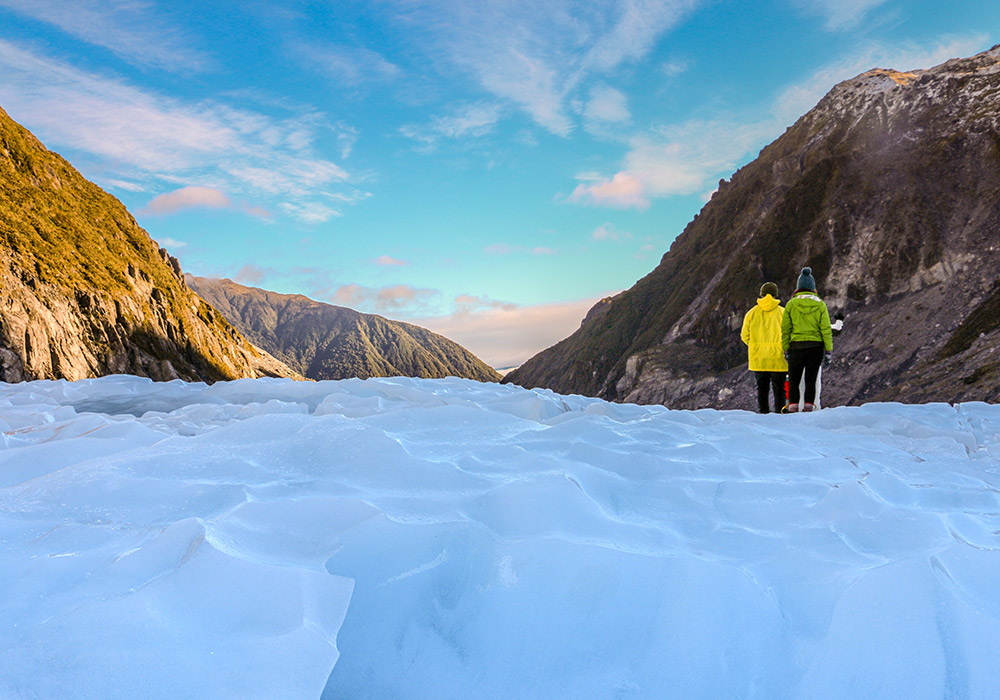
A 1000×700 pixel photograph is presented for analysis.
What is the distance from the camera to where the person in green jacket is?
945cm

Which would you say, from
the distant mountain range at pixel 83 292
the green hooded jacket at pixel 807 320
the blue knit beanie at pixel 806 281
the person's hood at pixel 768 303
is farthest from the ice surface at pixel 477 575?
the distant mountain range at pixel 83 292

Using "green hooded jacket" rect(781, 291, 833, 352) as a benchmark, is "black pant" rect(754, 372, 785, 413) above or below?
below

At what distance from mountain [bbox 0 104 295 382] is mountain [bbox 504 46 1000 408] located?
129ft

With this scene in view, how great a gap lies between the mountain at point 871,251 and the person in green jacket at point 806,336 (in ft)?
34.7

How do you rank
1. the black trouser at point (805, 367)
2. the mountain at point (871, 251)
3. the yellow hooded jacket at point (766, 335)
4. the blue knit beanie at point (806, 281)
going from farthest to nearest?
the mountain at point (871, 251)
the yellow hooded jacket at point (766, 335)
the blue knit beanie at point (806, 281)
the black trouser at point (805, 367)

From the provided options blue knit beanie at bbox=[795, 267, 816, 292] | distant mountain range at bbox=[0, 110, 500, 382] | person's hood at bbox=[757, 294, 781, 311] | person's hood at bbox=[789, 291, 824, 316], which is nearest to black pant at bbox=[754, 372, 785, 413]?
person's hood at bbox=[757, 294, 781, 311]

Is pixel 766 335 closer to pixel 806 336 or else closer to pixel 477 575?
pixel 806 336

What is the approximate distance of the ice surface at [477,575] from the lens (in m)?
1.81

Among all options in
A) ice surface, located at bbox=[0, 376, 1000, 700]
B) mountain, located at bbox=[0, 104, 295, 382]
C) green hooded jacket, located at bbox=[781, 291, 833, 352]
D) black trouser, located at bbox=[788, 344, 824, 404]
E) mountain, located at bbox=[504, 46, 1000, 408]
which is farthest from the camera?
mountain, located at bbox=[0, 104, 295, 382]

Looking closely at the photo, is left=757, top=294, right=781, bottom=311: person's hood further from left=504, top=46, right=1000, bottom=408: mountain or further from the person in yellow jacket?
left=504, top=46, right=1000, bottom=408: mountain

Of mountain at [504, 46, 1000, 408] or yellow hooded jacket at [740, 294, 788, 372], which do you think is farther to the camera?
mountain at [504, 46, 1000, 408]

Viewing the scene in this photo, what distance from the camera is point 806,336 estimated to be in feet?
Result: 31.4

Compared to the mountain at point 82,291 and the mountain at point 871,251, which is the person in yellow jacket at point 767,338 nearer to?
the mountain at point 871,251

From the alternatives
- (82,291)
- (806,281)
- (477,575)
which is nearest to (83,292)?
(82,291)
